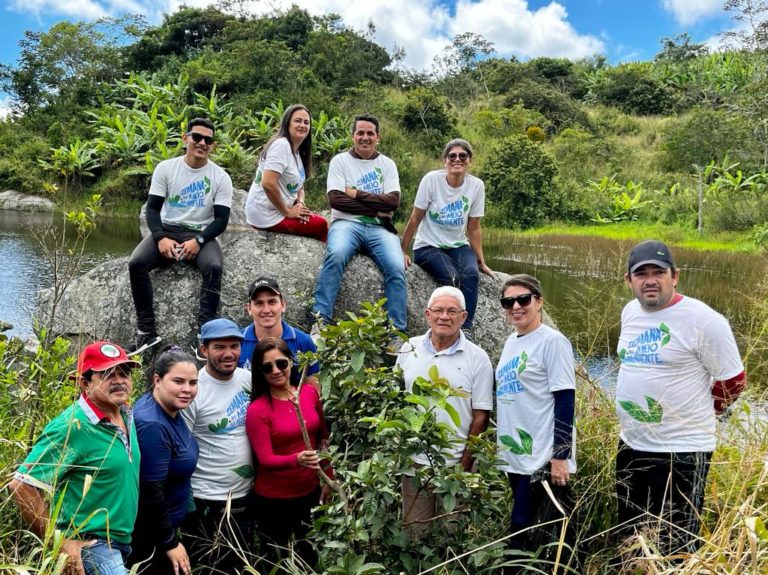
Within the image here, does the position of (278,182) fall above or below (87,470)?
above

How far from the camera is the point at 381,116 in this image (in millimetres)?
28922

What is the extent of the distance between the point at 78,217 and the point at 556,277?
34.5ft

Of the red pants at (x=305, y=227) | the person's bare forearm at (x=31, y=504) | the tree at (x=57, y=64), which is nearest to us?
the person's bare forearm at (x=31, y=504)

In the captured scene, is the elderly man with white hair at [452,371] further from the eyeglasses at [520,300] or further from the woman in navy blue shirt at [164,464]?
the woman in navy blue shirt at [164,464]

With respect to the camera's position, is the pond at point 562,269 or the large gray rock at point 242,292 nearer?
the large gray rock at point 242,292

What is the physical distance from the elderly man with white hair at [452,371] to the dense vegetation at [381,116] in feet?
54.3

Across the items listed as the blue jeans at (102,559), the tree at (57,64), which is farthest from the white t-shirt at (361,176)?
the tree at (57,64)

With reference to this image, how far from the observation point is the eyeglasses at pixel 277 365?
130 inches

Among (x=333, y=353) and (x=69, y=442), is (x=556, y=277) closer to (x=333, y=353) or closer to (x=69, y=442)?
(x=333, y=353)

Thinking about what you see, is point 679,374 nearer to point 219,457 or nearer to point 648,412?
point 648,412

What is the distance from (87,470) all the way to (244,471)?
2.77ft

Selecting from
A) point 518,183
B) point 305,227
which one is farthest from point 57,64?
point 305,227

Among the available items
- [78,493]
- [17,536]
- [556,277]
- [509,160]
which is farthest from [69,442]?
[509,160]

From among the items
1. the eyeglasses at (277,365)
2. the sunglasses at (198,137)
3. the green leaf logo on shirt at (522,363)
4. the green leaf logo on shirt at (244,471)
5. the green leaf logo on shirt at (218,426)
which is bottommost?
the green leaf logo on shirt at (244,471)
